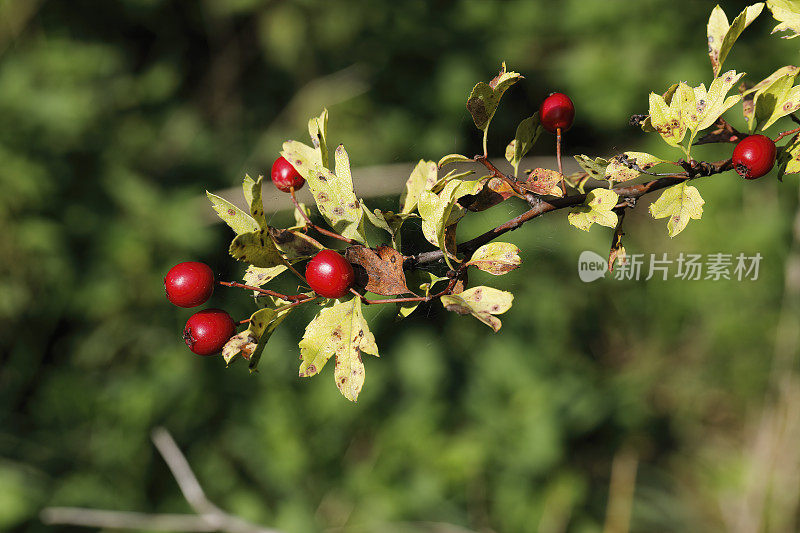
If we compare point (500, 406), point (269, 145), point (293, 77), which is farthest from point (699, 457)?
point (293, 77)

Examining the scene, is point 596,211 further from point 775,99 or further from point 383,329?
point 383,329

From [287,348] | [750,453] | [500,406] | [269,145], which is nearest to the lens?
[287,348]

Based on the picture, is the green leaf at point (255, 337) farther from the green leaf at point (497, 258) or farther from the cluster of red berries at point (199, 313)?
the green leaf at point (497, 258)

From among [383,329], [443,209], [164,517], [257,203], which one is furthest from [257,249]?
[164,517]

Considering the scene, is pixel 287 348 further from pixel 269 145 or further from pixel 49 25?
pixel 49 25

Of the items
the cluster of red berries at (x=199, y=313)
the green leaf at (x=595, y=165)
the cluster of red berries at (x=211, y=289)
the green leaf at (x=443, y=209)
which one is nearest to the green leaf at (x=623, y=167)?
the green leaf at (x=595, y=165)

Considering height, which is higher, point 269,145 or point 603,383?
point 269,145
